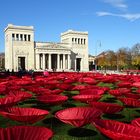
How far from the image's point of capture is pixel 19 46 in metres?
100

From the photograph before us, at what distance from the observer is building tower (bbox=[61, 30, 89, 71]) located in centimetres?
11104

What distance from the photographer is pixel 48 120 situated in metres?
7.93

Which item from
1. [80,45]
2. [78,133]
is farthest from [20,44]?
[78,133]

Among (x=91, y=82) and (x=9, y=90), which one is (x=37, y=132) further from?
(x=91, y=82)

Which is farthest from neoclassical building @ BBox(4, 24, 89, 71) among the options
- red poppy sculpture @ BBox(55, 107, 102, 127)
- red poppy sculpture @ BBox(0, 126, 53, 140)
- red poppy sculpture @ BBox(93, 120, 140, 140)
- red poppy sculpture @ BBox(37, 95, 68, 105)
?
red poppy sculpture @ BBox(0, 126, 53, 140)

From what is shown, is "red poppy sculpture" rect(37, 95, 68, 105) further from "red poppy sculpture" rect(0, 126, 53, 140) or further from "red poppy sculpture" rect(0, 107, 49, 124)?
"red poppy sculpture" rect(0, 126, 53, 140)

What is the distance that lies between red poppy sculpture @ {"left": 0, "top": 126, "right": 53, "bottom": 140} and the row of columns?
9769cm

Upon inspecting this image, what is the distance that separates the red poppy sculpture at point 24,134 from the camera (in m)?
4.09

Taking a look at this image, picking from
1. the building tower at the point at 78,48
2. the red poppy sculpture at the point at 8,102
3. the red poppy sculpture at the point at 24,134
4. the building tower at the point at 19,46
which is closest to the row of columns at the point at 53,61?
the building tower at the point at 19,46

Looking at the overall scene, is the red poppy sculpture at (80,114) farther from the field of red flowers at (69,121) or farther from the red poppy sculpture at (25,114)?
the red poppy sculpture at (25,114)

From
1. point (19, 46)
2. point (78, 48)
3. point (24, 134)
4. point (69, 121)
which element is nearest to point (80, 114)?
point (69, 121)

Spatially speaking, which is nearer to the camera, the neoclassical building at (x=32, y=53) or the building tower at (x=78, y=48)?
the neoclassical building at (x=32, y=53)

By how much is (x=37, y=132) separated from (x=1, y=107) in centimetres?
281

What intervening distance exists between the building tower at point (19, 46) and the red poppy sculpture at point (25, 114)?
306 feet
